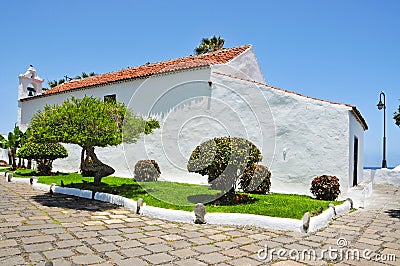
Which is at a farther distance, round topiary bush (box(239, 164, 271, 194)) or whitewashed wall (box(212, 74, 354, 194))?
whitewashed wall (box(212, 74, 354, 194))

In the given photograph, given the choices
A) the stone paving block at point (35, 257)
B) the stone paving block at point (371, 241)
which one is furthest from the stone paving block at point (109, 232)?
the stone paving block at point (371, 241)

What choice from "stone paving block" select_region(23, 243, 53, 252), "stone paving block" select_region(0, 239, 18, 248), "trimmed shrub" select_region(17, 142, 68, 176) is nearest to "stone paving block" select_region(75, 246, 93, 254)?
"stone paving block" select_region(23, 243, 53, 252)

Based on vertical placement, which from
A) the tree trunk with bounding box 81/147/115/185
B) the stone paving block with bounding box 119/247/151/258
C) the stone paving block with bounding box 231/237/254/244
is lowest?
the stone paving block with bounding box 119/247/151/258

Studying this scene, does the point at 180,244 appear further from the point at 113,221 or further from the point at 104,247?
the point at 113,221

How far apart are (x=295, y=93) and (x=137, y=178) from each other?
7191 millimetres

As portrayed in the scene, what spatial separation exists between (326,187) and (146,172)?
693 cm

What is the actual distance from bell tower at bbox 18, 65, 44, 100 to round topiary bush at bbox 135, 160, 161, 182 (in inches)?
523

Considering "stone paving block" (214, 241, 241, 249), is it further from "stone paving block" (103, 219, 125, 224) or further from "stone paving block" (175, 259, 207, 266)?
"stone paving block" (103, 219, 125, 224)

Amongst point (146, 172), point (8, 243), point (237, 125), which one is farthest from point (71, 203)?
point (237, 125)

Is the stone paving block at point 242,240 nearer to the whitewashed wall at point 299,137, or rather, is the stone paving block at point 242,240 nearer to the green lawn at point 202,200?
the green lawn at point 202,200

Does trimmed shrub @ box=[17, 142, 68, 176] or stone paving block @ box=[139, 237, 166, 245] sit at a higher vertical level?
trimmed shrub @ box=[17, 142, 68, 176]

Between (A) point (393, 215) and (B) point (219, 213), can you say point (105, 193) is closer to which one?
(B) point (219, 213)

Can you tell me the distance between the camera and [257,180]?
10336 mm

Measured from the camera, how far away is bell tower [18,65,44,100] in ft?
70.8
